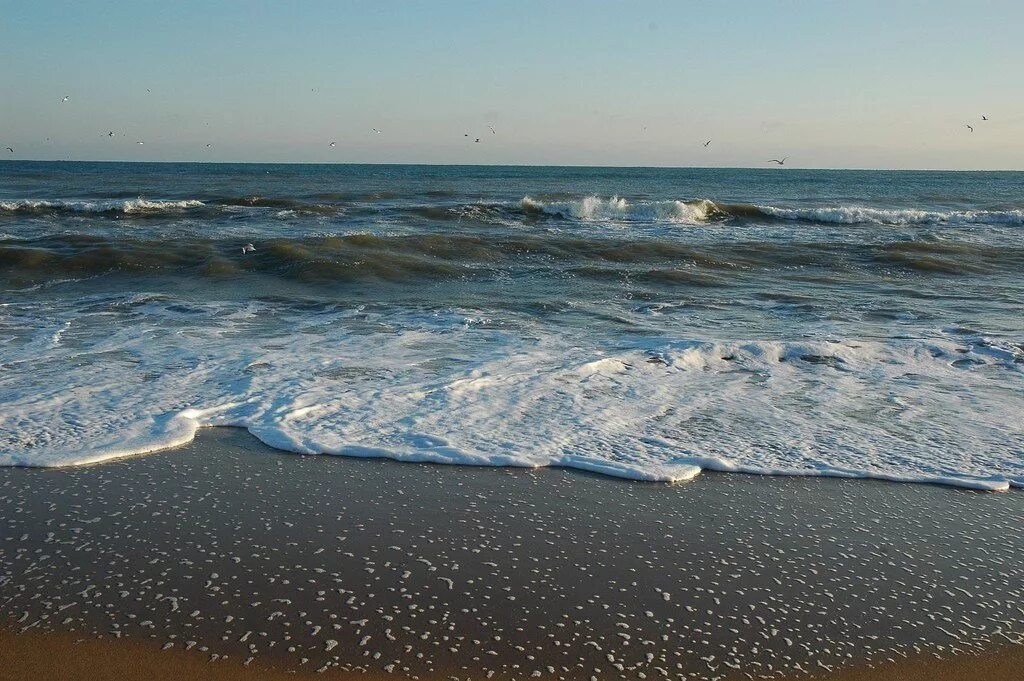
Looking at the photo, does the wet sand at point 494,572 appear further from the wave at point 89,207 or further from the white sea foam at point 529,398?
the wave at point 89,207

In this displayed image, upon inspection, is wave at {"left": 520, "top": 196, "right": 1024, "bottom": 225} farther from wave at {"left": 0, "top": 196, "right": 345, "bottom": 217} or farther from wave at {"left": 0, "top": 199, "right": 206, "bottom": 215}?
wave at {"left": 0, "top": 199, "right": 206, "bottom": 215}

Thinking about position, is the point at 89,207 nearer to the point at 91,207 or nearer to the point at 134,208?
the point at 91,207

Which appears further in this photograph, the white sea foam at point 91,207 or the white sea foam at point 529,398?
the white sea foam at point 91,207

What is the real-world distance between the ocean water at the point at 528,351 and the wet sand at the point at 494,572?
1.31 ft

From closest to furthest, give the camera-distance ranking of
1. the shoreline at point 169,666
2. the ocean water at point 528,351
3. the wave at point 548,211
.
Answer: the shoreline at point 169,666
the ocean water at point 528,351
the wave at point 548,211

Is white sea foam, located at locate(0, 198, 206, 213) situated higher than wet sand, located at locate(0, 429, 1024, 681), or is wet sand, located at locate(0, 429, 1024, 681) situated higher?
white sea foam, located at locate(0, 198, 206, 213)

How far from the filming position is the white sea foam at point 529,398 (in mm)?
5094

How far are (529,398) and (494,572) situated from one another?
8.85ft

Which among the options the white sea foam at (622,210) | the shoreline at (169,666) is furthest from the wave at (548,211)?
the shoreline at (169,666)

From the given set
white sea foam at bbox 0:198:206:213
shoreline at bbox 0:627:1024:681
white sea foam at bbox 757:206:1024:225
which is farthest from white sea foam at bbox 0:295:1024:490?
white sea foam at bbox 757:206:1024:225

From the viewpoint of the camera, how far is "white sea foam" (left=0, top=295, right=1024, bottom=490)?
201 inches

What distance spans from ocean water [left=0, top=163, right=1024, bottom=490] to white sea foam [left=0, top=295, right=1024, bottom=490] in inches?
1.0

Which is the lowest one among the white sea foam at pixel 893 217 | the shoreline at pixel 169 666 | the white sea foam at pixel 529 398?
the shoreline at pixel 169 666

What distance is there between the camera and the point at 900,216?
2703 centimetres
